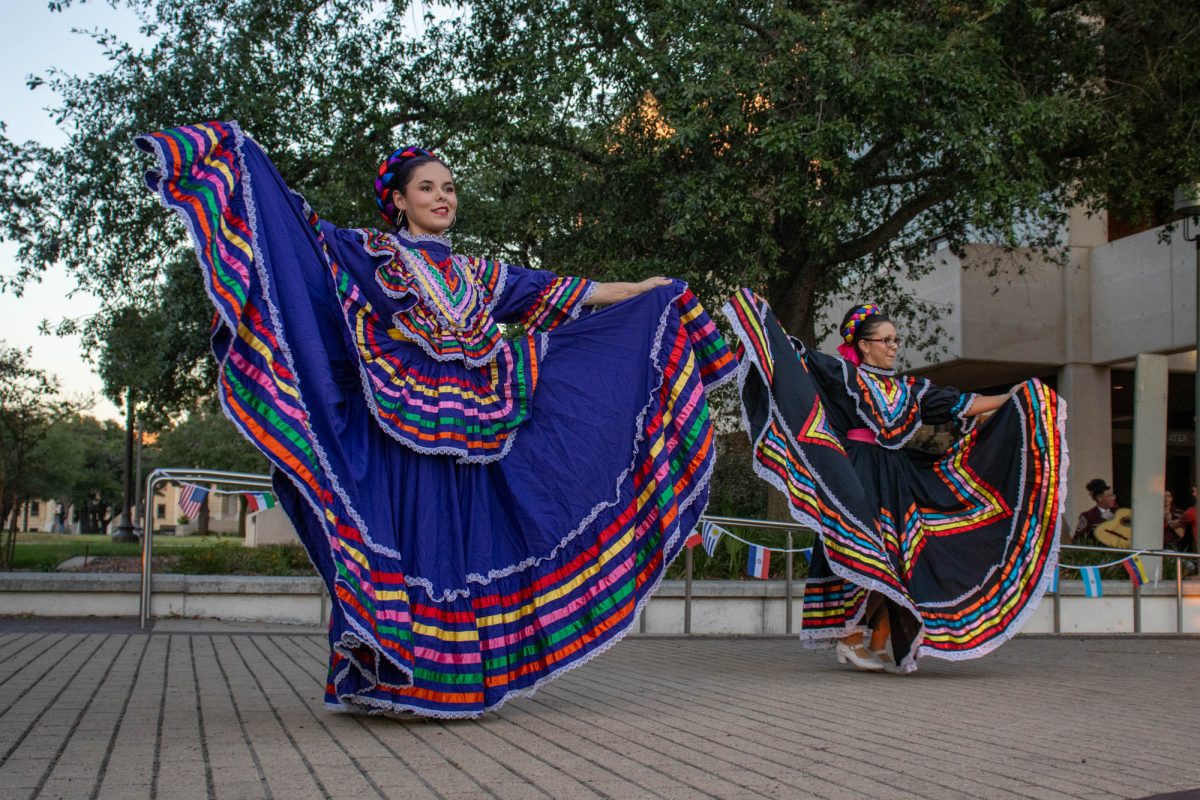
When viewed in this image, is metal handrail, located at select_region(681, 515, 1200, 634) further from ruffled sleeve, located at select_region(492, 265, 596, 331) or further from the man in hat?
ruffled sleeve, located at select_region(492, 265, 596, 331)

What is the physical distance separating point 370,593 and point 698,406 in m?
1.79

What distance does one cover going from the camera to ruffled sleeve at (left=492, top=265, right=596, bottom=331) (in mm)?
5391

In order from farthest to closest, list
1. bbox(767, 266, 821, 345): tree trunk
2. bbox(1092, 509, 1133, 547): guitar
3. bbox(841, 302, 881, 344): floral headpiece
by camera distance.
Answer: bbox(1092, 509, 1133, 547): guitar → bbox(767, 266, 821, 345): tree trunk → bbox(841, 302, 881, 344): floral headpiece

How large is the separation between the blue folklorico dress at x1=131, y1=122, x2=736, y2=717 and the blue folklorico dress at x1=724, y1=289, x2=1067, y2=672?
146cm

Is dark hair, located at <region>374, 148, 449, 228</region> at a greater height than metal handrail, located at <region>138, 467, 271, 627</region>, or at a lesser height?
greater

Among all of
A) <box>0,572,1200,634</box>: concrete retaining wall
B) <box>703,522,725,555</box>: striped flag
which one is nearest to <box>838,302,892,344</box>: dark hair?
<box>703,522,725,555</box>: striped flag

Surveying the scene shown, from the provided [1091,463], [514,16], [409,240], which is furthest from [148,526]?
[1091,463]

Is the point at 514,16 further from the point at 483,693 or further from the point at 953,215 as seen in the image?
the point at 483,693

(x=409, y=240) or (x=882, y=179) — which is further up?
(x=882, y=179)

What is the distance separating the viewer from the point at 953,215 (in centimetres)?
1456

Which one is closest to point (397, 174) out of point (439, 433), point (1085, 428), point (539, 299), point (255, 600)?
point (539, 299)

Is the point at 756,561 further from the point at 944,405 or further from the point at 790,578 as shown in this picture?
the point at 944,405

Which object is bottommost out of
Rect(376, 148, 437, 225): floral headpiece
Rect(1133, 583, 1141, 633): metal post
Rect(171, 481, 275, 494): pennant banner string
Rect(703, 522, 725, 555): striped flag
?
Rect(1133, 583, 1141, 633): metal post

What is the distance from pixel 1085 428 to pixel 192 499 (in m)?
15.8
